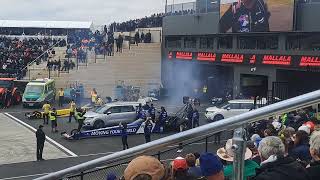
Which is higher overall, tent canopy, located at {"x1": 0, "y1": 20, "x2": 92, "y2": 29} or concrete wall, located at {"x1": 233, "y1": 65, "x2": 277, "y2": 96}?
tent canopy, located at {"x1": 0, "y1": 20, "x2": 92, "y2": 29}

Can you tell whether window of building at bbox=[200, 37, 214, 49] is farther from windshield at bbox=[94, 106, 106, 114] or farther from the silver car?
windshield at bbox=[94, 106, 106, 114]

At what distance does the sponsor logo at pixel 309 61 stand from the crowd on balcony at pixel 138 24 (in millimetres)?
25406

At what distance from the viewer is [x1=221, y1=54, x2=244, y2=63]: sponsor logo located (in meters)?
38.4

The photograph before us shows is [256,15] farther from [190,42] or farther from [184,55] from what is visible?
[184,55]

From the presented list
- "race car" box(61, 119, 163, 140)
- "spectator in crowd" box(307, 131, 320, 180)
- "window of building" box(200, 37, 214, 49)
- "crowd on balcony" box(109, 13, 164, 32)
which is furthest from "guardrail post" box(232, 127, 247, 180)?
"crowd on balcony" box(109, 13, 164, 32)

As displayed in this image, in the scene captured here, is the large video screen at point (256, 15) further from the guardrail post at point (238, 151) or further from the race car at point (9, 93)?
the guardrail post at point (238, 151)

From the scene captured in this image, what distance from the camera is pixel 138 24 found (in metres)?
60.8

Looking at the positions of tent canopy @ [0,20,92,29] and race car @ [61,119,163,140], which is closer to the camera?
race car @ [61,119,163,140]

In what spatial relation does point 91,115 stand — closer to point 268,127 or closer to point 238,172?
point 268,127

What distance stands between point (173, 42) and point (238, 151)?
4552 cm

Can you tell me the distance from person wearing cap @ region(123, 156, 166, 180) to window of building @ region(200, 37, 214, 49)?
39.9 meters

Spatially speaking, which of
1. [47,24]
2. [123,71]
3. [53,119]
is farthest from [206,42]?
[47,24]

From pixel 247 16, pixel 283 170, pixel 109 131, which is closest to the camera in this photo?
pixel 283 170

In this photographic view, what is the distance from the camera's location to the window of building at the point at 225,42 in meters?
40.1
